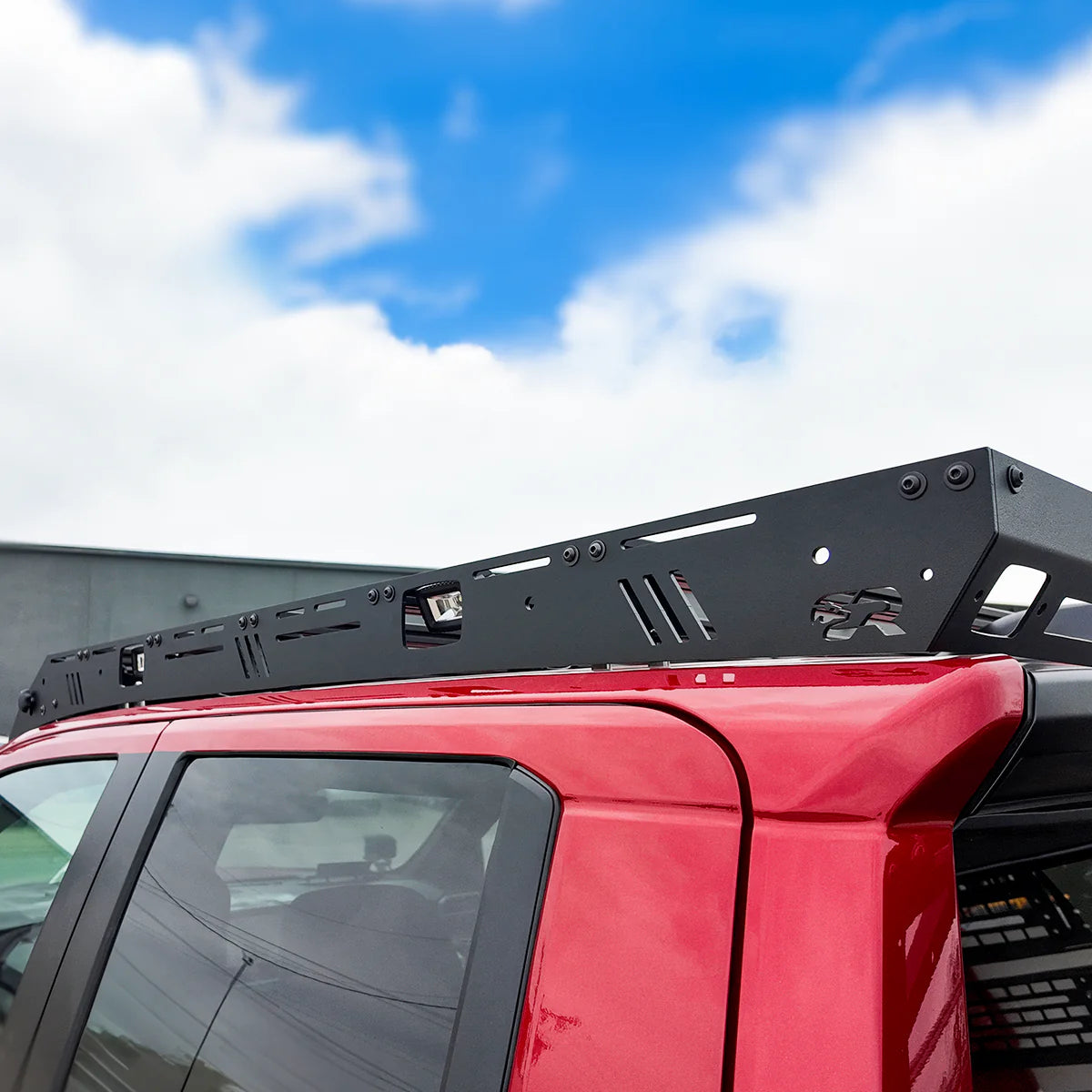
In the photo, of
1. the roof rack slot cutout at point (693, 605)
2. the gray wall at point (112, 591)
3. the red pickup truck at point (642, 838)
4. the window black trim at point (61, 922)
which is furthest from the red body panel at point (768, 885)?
the gray wall at point (112, 591)

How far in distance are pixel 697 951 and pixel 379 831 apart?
2.01 feet

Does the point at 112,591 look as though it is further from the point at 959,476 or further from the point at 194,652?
the point at 959,476

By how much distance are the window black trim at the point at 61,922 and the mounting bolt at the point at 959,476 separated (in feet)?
4.72

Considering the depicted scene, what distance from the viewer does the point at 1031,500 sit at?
1.11 m

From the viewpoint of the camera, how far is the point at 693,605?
Answer: 4.61ft

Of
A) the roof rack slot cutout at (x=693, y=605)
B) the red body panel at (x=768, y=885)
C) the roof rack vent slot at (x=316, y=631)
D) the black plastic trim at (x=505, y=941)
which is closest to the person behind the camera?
the red body panel at (x=768, y=885)

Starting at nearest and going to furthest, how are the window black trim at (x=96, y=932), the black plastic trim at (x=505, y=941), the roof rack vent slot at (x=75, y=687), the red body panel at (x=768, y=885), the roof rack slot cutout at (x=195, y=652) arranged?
1. the red body panel at (x=768, y=885)
2. the black plastic trim at (x=505, y=941)
3. the window black trim at (x=96, y=932)
4. the roof rack slot cutout at (x=195, y=652)
5. the roof rack vent slot at (x=75, y=687)

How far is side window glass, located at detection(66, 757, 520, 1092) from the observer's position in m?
1.18

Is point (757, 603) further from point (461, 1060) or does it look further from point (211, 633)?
point (211, 633)

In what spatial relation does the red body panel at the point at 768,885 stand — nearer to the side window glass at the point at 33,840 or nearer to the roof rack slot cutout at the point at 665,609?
the roof rack slot cutout at the point at 665,609

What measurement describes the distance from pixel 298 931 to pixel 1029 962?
1017mm

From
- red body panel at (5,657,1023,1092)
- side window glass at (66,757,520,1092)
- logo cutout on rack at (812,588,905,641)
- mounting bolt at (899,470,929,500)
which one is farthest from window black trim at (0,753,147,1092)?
mounting bolt at (899,470,929,500)

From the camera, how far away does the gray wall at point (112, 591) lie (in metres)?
17.2

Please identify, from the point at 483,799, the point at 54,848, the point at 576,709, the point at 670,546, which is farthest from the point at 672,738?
the point at 54,848
